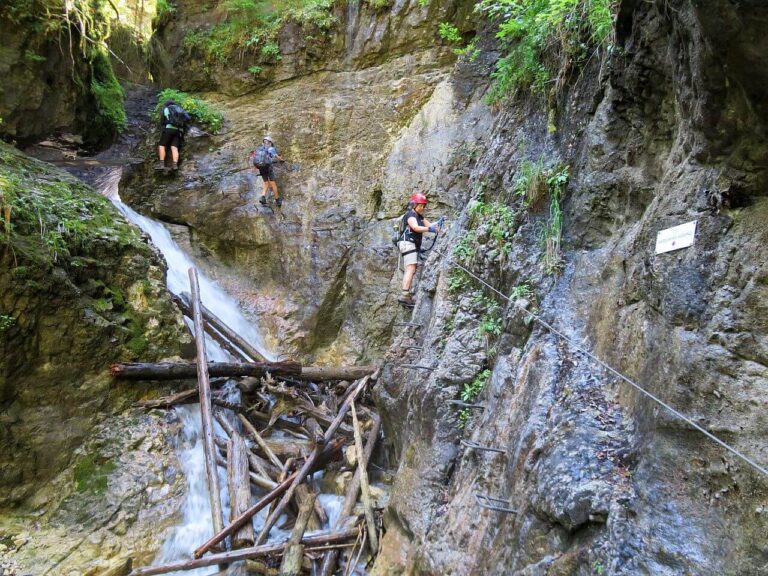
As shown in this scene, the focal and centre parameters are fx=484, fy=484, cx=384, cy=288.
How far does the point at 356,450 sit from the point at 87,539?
372 centimetres

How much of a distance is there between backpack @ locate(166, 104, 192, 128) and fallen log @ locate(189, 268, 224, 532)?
15.3ft

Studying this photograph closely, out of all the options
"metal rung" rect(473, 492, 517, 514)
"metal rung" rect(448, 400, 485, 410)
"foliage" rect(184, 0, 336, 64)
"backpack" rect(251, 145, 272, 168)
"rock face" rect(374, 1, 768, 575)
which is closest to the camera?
"rock face" rect(374, 1, 768, 575)

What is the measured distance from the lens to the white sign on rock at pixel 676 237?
2994 mm

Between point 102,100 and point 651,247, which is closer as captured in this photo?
point 651,247

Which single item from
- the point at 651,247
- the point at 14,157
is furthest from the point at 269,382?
the point at 651,247

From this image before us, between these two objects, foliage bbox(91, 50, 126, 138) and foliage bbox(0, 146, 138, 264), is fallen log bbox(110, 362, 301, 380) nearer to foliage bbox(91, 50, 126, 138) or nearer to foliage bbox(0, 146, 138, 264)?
foliage bbox(0, 146, 138, 264)

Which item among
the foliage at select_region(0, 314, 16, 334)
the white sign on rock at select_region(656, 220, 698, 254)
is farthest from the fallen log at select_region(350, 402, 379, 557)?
the foliage at select_region(0, 314, 16, 334)

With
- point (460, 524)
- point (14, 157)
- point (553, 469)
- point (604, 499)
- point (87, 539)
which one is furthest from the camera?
Result: point (14, 157)

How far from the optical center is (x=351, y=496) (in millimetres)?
6926

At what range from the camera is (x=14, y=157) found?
8727 millimetres

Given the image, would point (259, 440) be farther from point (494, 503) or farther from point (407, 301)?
point (494, 503)

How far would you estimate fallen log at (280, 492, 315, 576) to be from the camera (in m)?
5.74

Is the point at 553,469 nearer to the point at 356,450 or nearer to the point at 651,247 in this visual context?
the point at 651,247

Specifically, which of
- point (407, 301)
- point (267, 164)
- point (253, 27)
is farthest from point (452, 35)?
point (407, 301)
